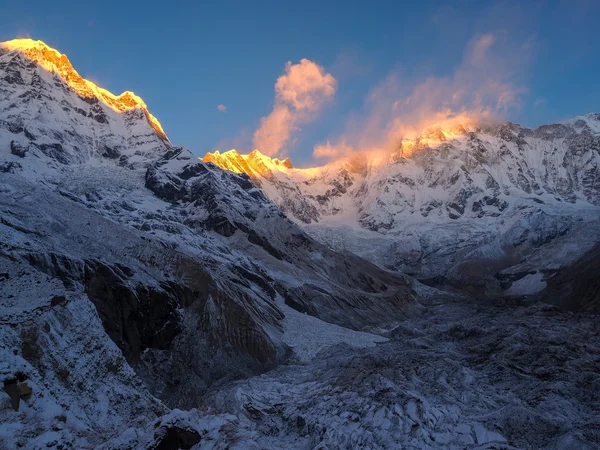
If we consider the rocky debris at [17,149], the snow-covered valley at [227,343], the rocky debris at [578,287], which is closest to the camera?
the snow-covered valley at [227,343]

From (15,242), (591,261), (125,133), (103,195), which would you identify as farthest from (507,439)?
(125,133)

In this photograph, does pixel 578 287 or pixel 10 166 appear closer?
pixel 578 287

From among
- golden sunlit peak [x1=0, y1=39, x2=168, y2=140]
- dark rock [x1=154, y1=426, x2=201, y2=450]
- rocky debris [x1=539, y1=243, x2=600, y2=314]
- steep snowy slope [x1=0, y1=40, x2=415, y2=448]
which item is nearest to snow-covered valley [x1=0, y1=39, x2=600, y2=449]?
dark rock [x1=154, y1=426, x2=201, y2=450]

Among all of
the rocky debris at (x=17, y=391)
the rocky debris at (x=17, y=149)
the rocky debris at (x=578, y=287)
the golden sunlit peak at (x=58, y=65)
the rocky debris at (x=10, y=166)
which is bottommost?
the rocky debris at (x=17, y=391)

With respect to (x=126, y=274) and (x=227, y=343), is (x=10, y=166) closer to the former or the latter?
(x=126, y=274)

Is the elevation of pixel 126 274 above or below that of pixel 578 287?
below

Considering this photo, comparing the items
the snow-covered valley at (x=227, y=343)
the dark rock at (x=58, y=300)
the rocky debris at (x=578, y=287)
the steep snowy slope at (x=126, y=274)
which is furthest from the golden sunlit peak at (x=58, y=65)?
the dark rock at (x=58, y=300)

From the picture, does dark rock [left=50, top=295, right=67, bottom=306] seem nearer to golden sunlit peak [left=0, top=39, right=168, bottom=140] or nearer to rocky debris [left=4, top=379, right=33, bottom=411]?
rocky debris [left=4, top=379, right=33, bottom=411]

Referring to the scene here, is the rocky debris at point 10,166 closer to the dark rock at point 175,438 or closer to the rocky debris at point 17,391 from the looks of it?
the rocky debris at point 17,391

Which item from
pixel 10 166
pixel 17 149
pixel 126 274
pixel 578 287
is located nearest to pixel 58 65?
pixel 17 149

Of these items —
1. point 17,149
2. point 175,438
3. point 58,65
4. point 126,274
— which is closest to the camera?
point 175,438

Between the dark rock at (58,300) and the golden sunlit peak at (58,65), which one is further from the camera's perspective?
the golden sunlit peak at (58,65)

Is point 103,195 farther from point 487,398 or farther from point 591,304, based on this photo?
point 591,304

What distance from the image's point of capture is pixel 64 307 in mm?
24484
